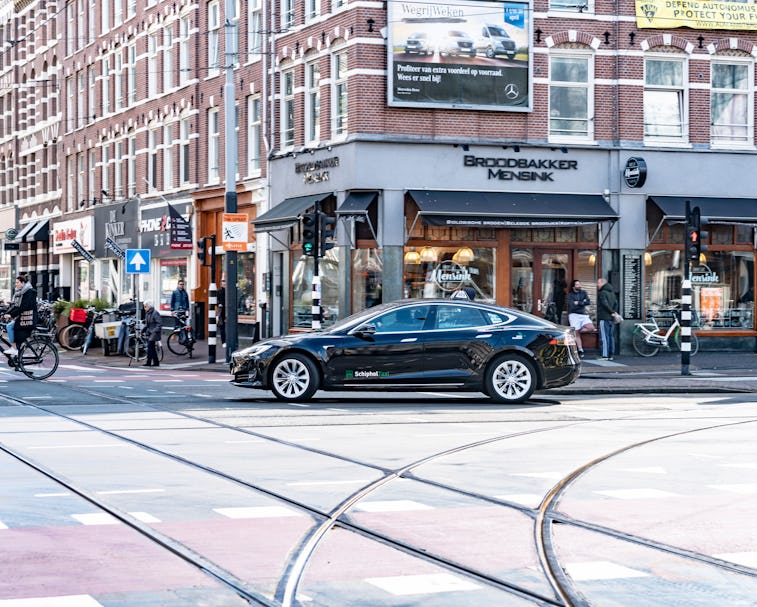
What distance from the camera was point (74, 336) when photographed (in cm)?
3584

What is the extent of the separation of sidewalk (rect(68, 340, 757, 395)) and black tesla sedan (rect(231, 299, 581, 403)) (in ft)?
9.48

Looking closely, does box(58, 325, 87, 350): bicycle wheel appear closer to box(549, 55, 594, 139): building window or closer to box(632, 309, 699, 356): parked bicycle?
box(549, 55, 594, 139): building window

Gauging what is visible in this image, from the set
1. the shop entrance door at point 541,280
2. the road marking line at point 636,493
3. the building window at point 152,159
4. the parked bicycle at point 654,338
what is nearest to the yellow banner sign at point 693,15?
the shop entrance door at point 541,280

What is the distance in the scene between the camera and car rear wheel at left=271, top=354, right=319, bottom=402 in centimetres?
1864

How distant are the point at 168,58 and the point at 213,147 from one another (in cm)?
460

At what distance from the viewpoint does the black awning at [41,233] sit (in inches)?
2212

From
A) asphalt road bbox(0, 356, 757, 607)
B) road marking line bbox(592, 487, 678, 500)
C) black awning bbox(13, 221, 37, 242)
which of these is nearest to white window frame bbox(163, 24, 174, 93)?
black awning bbox(13, 221, 37, 242)

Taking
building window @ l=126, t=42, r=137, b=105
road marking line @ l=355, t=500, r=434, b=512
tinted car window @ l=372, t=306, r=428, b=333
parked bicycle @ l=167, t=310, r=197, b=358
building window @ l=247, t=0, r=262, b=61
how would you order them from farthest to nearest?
building window @ l=126, t=42, r=137, b=105
building window @ l=247, t=0, r=262, b=61
parked bicycle @ l=167, t=310, r=197, b=358
tinted car window @ l=372, t=306, r=428, b=333
road marking line @ l=355, t=500, r=434, b=512

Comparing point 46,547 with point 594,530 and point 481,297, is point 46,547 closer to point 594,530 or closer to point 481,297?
point 594,530

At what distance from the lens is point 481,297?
101 ft

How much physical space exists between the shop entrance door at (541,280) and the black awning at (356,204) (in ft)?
11.8

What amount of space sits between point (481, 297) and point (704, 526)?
73.9 ft

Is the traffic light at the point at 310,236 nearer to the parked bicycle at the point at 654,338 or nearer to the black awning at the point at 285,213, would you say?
the black awning at the point at 285,213

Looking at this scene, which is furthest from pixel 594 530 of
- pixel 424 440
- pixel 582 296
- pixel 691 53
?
pixel 691 53
